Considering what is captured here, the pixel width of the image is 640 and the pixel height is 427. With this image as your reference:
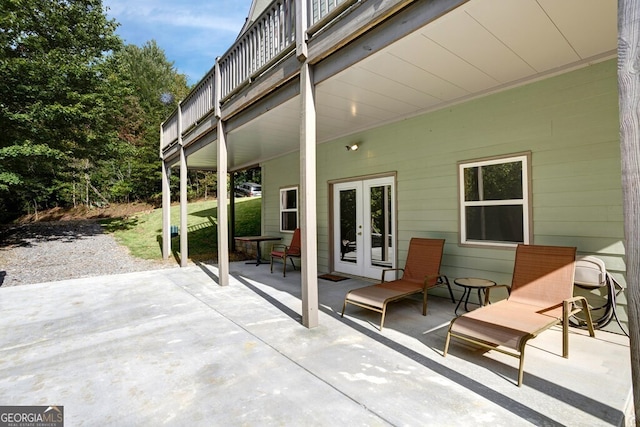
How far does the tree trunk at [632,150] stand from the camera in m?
1.44

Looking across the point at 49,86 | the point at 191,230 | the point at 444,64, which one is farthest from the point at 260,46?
the point at 191,230

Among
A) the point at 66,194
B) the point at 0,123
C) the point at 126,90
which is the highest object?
the point at 126,90

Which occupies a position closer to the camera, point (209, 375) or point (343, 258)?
point (209, 375)

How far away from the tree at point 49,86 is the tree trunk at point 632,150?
487 inches

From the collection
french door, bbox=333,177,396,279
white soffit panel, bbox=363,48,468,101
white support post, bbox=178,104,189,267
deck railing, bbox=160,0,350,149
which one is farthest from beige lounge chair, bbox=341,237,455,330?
white support post, bbox=178,104,189,267

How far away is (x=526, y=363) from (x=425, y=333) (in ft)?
3.19

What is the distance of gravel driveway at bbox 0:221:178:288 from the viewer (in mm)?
7289

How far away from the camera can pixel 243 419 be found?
204cm

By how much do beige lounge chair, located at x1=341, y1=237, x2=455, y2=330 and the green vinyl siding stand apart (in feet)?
1.25

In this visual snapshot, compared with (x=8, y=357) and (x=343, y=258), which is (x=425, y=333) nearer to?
(x=343, y=258)

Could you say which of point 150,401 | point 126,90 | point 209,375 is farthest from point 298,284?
point 126,90

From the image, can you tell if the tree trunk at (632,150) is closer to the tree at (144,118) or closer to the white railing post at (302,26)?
the white railing post at (302,26)

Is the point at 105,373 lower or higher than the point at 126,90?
lower

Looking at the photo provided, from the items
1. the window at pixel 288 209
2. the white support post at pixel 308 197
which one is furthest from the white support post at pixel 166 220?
the white support post at pixel 308 197
